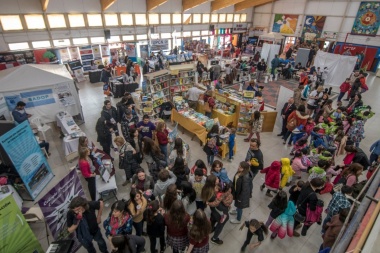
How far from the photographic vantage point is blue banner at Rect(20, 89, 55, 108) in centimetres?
745

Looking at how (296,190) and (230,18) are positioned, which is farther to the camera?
(230,18)

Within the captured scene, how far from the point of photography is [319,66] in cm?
1366

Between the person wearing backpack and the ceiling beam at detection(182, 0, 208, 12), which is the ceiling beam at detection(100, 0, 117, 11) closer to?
the ceiling beam at detection(182, 0, 208, 12)

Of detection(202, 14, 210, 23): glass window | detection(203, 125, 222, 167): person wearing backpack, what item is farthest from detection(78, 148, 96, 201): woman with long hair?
detection(202, 14, 210, 23): glass window

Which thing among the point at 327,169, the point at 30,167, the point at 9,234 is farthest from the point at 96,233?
the point at 327,169

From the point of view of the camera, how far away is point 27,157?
5.10 metres

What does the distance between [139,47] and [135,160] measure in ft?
46.5

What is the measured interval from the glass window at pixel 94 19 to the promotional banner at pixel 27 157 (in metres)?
12.1

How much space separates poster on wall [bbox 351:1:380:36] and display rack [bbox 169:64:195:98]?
53.5 feet

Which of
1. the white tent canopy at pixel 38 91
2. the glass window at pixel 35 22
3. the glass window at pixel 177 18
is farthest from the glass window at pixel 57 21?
the glass window at pixel 177 18

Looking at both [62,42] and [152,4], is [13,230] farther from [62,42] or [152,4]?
[152,4]

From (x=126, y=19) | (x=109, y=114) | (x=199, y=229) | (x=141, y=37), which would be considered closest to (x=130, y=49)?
(x=141, y=37)

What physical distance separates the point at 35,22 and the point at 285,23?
20688 millimetres

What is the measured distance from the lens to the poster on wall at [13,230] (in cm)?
305
